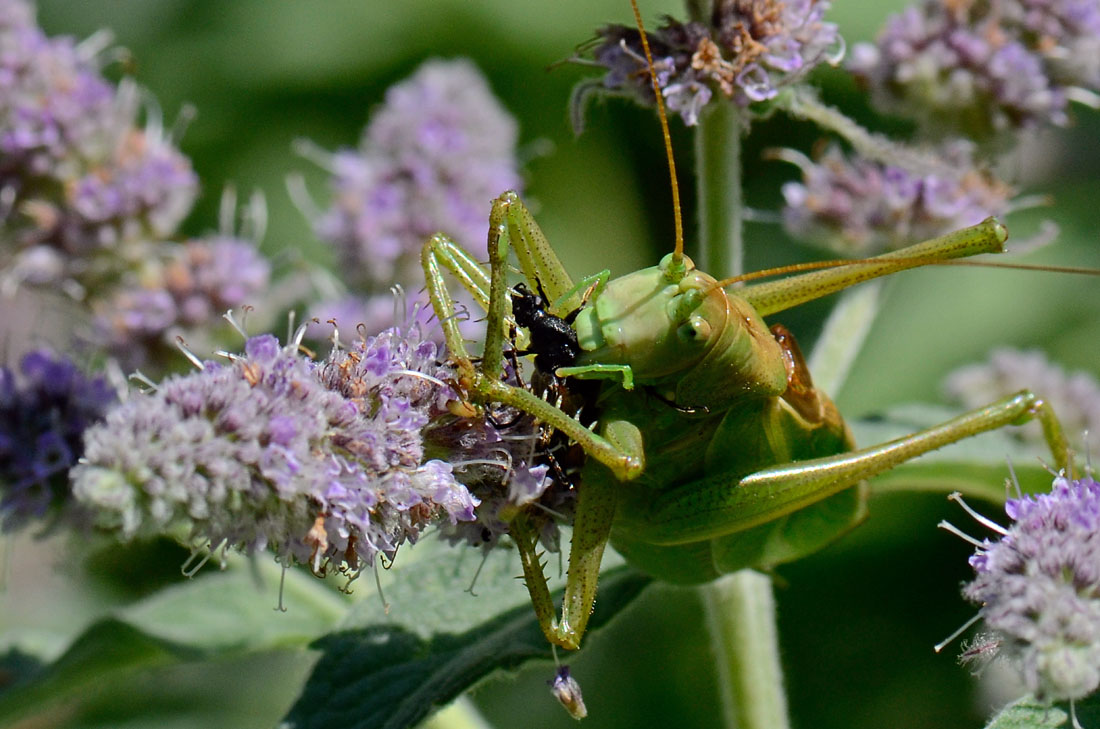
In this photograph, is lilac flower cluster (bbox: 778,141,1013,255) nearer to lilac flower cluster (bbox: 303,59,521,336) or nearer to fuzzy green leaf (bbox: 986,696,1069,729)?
lilac flower cluster (bbox: 303,59,521,336)

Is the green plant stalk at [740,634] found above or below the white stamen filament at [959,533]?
below

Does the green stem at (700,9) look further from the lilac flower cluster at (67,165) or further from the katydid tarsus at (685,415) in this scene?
the lilac flower cluster at (67,165)

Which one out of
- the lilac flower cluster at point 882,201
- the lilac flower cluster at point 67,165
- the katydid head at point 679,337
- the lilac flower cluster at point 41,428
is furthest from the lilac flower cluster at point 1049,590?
the lilac flower cluster at point 67,165

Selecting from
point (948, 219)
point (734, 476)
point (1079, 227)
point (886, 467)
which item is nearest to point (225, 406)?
point (734, 476)

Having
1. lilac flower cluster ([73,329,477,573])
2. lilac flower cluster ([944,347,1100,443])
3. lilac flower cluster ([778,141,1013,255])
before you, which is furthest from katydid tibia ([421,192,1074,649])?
lilac flower cluster ([944,347,1100,443])

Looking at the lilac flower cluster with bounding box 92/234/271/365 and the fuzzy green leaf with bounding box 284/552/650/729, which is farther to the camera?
the lilac flower cluster with bounding box 92/234/271/365

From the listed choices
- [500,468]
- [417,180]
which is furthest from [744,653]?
[417,180]

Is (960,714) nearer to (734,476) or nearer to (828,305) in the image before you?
(828,305)
